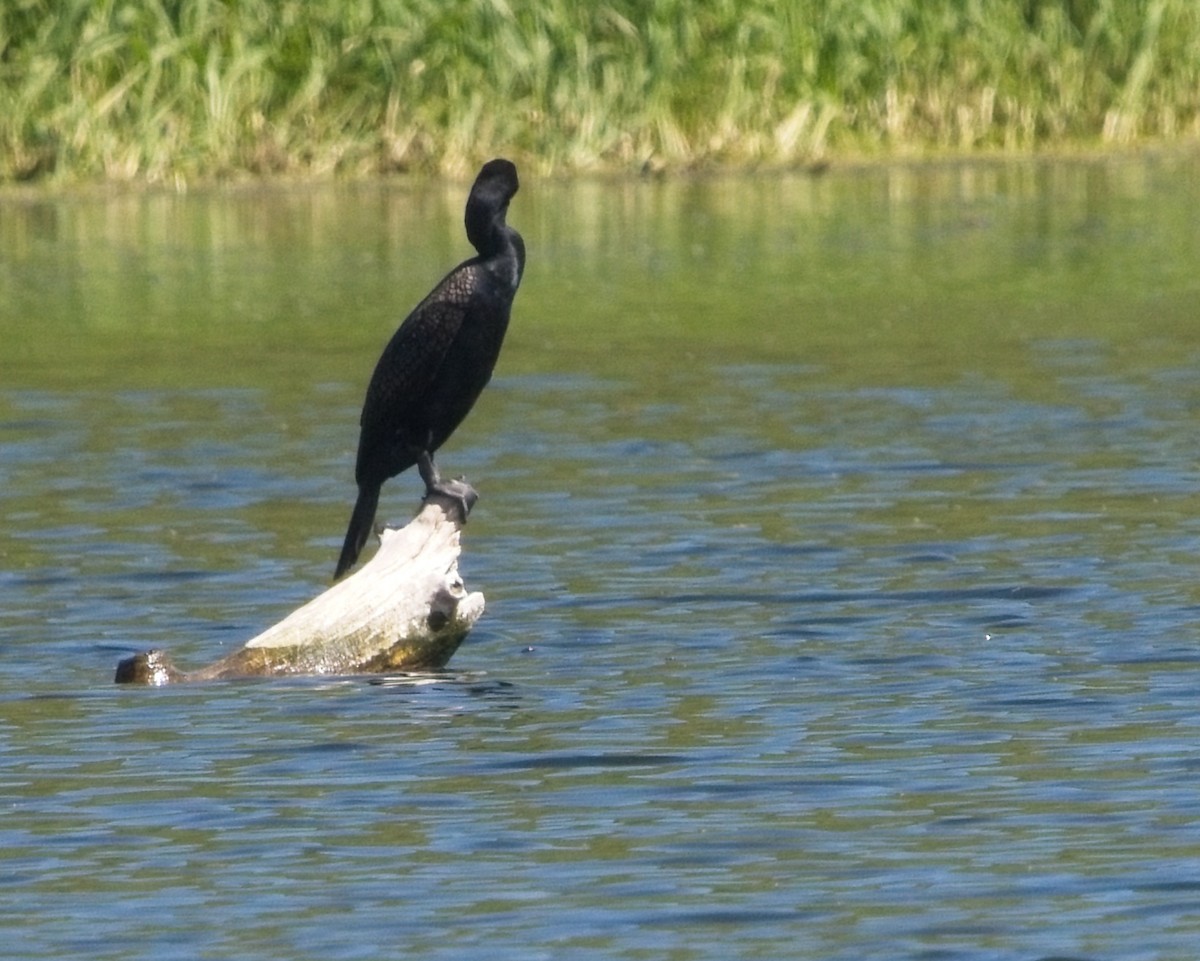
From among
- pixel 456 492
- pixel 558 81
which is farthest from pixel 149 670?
pixel 558 81

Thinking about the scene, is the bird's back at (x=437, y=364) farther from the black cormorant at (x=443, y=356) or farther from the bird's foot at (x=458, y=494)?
the bird's foot at (x=458, y=494)

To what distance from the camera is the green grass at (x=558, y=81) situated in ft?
66.0

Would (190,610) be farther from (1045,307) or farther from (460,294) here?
(1045,307)

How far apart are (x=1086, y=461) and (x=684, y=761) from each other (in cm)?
466

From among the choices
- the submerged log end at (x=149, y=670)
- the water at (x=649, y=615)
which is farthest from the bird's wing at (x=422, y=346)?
the submerged log end at (x=149, y=670)

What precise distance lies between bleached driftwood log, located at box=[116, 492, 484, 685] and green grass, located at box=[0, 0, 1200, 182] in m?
13.0

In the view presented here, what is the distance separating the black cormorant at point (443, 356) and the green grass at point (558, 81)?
12506 mm

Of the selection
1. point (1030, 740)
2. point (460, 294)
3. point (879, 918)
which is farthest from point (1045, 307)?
point (879, 918)

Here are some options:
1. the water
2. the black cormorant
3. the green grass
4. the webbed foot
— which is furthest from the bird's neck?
the green grass

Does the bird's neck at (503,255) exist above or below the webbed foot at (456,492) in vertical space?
above

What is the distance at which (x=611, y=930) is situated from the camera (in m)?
5.09

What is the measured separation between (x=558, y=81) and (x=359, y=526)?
13.4m

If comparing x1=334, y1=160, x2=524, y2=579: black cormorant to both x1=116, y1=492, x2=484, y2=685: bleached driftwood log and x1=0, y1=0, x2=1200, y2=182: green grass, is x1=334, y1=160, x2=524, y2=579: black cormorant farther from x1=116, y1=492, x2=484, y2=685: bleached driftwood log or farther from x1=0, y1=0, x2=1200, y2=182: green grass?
x1=0, y1=0, x2=1200, y2=182: green grass

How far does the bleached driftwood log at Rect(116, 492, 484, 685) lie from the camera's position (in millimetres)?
7105
